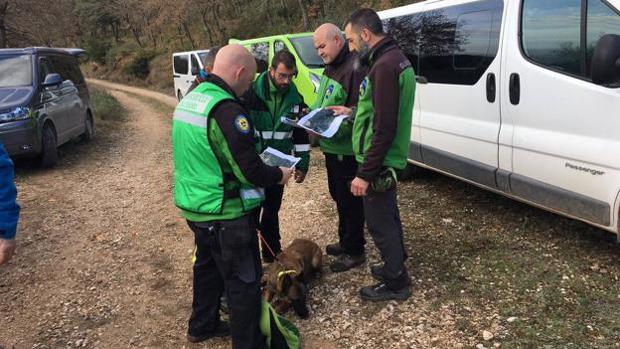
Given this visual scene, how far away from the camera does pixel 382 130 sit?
3125mm

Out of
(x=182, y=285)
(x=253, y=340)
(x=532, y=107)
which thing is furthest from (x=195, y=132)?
(x=532, y=107)

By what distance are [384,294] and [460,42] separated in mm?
2456

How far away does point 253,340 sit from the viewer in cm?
289

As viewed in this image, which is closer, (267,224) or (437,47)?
(267,224)

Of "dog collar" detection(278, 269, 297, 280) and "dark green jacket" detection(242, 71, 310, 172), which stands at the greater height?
"dark green jacket" detection(242, 71, 310, 172)

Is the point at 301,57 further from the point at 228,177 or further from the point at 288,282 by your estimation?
the point at 228,177

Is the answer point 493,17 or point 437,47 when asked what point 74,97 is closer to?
point 437,47

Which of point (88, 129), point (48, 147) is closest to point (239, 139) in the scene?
point (48, 147)

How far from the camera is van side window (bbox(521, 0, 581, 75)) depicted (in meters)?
3.52

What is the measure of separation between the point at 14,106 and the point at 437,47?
234 inches

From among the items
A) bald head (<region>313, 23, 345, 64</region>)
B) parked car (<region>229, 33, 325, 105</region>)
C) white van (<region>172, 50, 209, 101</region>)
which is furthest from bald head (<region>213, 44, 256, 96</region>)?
white van (<region>172, 50, 209, 101</region>)

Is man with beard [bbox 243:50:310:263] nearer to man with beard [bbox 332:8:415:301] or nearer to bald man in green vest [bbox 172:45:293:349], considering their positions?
man with beard [bbox 332:8:415:301]

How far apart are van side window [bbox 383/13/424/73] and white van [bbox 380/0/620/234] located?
0.08 meters

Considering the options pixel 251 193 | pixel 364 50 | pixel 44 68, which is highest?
pixel 44 68
